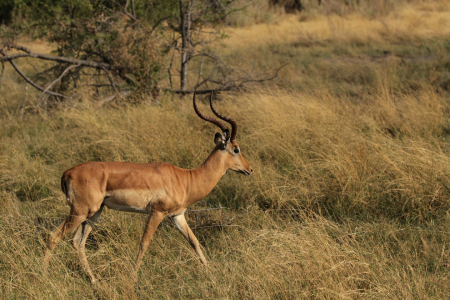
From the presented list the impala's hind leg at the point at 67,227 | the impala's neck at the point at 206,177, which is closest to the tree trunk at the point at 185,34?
the impala's neck at the point at 206,177

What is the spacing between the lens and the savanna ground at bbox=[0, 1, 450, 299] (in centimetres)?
339

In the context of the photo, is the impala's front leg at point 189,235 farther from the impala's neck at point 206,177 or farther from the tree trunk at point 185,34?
the tree trunk at point 185,34

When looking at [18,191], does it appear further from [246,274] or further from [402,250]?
[402,250]

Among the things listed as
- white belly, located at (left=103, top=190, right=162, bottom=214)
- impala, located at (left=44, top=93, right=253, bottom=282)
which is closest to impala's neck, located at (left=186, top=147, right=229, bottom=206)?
impala, located at (left=44, top=93, right=253, bottom=282)

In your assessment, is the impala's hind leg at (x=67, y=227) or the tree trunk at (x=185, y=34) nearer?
the impala's hind leg at (x=67, y=227)

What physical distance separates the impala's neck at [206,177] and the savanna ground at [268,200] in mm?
454

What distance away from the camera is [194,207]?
5195 mm

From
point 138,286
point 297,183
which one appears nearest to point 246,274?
point 138,286

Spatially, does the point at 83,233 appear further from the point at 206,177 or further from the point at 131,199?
the point at 206,177

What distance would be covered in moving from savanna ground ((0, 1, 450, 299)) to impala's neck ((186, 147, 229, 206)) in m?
0.45

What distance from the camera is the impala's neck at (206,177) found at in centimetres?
398

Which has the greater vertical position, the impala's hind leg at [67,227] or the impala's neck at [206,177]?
the impala's neck at [206,177]

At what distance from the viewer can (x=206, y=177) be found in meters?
4.08

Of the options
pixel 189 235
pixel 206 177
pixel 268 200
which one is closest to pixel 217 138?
pixel 206 177
